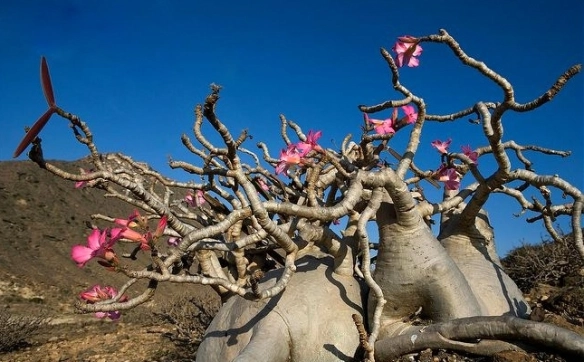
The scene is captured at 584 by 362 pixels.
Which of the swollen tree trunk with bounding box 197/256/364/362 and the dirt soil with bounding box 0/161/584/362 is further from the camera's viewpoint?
the dirt soil with bounding box 0/161/584/362

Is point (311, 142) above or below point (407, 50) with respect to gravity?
below

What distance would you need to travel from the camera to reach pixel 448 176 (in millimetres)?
2760

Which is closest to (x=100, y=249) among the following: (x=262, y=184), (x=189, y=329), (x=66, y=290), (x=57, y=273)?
(x=262, y=184)

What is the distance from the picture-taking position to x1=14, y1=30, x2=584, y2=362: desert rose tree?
1687 mm

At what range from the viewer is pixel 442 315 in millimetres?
2242

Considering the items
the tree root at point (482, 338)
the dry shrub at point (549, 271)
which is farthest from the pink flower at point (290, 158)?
the dry shrub at point (549, 271)

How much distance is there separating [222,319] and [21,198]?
20873mm

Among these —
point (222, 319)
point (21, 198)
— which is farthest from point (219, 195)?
point (21, 198)

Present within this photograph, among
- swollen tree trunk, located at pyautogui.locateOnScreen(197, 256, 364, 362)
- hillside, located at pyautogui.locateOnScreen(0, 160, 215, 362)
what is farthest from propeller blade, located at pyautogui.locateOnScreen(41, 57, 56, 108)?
hillside, located at pyautogui.locateOnScreen(0, 160, 215, 362)

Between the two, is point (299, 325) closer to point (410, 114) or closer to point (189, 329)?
point (410, 114)

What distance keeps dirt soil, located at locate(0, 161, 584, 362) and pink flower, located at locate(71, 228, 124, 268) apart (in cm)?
145

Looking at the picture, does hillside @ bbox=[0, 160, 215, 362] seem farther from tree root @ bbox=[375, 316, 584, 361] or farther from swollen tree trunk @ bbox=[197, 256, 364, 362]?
tree root @ bbox=[375, 316, 584, 361]

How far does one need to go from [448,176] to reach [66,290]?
1501 cm

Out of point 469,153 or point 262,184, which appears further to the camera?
point 262,184
